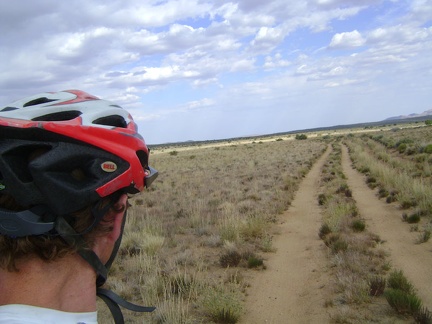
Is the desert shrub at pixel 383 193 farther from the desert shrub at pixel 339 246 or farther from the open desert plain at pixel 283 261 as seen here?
the desert shrub at pixel 339 246

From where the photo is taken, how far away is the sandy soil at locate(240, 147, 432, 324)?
5121mm

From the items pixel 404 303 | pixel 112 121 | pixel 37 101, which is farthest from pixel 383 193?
pixel 37 101

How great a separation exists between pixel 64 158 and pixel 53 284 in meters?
0.52

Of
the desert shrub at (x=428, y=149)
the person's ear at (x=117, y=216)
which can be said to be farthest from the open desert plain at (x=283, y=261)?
the desert shrub at (x=428, y=149)

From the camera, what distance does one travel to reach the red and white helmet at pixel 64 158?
158 centimetres

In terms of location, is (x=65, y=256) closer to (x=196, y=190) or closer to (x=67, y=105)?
(x=67, y=105)

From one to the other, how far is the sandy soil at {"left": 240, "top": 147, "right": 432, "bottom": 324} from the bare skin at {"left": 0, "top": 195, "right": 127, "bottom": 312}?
3788 mm

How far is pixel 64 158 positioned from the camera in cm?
162

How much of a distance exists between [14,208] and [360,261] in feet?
19.3

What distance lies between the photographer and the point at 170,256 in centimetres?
725

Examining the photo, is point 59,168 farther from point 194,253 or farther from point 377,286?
point 194,253

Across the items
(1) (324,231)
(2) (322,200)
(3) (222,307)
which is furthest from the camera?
(2) (322,200)

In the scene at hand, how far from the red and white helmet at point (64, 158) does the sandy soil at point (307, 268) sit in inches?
154

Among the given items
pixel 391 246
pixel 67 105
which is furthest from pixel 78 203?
pixel 391 246
